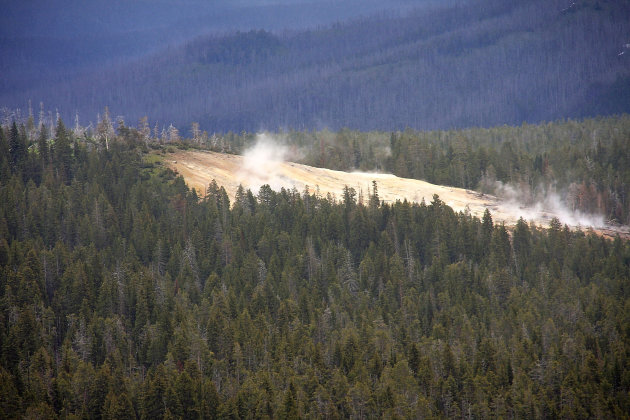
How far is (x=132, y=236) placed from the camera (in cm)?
17562

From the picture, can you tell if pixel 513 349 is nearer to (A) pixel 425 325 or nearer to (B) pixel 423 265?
(A) pixel 425 325

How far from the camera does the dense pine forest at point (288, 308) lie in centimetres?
12075

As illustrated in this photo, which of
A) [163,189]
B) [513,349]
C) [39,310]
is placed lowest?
[513,349]

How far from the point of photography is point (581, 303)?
159500mm

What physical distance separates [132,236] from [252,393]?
6375cm

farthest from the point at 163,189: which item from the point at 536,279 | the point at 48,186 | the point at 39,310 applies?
the point at 536,279

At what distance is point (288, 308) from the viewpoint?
150125 mm

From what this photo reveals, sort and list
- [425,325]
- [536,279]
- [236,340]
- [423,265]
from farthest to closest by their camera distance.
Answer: [423,265]
[536,279]
[425,325]
[236,340]

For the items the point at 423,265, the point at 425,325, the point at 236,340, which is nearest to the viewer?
the point at 236,340

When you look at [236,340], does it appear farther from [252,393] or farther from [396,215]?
[396,215]

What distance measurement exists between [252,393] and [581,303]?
6440 centimetres

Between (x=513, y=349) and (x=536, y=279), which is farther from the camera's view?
(x=536, y=279)

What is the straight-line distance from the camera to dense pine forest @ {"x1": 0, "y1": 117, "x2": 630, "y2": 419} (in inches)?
4754

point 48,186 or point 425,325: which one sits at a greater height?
point 48,186
